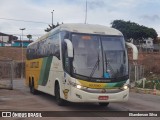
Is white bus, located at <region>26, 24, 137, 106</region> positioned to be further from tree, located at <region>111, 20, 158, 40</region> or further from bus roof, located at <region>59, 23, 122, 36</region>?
tree, located at <region>111, 20, 158, 40</region>

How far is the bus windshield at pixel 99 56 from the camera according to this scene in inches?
650

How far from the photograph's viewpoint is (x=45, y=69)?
70.5 feet

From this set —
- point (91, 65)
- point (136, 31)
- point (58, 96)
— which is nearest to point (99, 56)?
point (91, 65)

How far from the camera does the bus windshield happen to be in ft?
54.1

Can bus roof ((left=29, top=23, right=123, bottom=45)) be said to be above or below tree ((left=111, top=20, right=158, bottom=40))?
below

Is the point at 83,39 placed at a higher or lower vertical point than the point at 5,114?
higher

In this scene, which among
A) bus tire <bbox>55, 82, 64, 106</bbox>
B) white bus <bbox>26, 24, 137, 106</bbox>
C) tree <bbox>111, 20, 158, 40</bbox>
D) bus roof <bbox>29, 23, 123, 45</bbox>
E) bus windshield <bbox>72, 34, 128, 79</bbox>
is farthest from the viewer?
tree <bbox>111, 20, 158, 40</bbox>

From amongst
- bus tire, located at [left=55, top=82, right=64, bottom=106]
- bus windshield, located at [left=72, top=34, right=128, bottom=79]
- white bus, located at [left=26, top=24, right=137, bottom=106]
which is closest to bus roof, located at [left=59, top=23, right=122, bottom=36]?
white bus, located at [left=26, top=24, right=137, bottom=106]

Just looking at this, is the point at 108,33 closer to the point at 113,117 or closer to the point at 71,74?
the point at 71,74

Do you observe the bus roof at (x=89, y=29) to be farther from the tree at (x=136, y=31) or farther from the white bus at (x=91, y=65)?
the tree at (x=136, y=31)

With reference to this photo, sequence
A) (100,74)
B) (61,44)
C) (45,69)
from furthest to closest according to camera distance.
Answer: (45,69)
(61,44)
(100,74)

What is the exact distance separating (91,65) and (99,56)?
509 mm

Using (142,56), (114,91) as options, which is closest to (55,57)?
(114,91)

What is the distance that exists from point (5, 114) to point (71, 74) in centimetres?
376
